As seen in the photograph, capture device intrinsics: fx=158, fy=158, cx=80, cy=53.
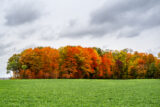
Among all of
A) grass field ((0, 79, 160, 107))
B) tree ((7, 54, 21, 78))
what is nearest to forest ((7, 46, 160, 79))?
tree ((7, 54, 21, 78))

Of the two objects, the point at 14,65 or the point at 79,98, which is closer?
the point at 79,98

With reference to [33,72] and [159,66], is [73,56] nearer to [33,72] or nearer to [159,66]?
[33,72]

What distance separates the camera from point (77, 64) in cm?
5534

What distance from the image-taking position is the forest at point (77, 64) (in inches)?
2114

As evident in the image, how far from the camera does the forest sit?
5369 cm

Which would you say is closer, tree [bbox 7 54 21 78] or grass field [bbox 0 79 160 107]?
grass field [bbox 0 79 160 107]

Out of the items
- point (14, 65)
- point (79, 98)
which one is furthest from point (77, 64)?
point (79, 98)

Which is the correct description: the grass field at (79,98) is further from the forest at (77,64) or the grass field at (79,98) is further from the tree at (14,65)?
the tree at (14,65)

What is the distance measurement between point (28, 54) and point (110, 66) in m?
31.1

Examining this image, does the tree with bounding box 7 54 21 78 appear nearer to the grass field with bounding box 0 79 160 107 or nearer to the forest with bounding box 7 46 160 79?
the forest with bounding box 7 46 160 79

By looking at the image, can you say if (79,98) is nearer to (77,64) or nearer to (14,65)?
(77,64)

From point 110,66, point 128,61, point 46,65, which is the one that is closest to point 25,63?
point 46,65

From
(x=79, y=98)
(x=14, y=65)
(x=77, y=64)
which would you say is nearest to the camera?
(x=79, y=98)

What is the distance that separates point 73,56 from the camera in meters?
54.7
